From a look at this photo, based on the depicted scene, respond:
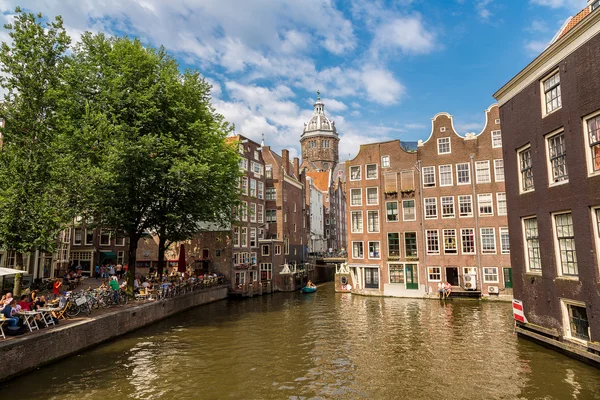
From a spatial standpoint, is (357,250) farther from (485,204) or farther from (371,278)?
(485,204)

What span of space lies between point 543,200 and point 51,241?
2292 centimetres

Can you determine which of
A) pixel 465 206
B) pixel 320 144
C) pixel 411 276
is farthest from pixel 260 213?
pixel 320 144

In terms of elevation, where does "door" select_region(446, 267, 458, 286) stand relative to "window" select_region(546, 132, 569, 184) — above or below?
below

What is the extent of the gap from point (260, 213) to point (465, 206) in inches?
945

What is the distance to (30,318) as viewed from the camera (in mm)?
16016

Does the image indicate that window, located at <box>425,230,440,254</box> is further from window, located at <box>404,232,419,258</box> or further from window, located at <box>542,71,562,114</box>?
window, located at <box>542,71,562,114</box>

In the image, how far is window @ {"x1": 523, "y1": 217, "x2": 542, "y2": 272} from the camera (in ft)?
55.7

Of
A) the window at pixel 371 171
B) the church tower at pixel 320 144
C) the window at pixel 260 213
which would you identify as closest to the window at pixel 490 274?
the window at pixel 371 171

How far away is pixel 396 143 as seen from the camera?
3953cm

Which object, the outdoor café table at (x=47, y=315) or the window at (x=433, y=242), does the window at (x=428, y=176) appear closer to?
the window at (x=433, y=242)

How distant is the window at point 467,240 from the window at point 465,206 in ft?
4.97

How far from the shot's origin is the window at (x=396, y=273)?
37.7 meters

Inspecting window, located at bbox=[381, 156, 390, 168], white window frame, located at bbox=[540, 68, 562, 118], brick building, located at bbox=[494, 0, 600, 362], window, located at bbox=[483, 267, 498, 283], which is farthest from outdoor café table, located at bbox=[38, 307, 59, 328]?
window, located at bbox=[483, 267, 498, 283]

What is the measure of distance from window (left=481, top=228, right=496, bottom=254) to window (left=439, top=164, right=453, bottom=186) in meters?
5.48
